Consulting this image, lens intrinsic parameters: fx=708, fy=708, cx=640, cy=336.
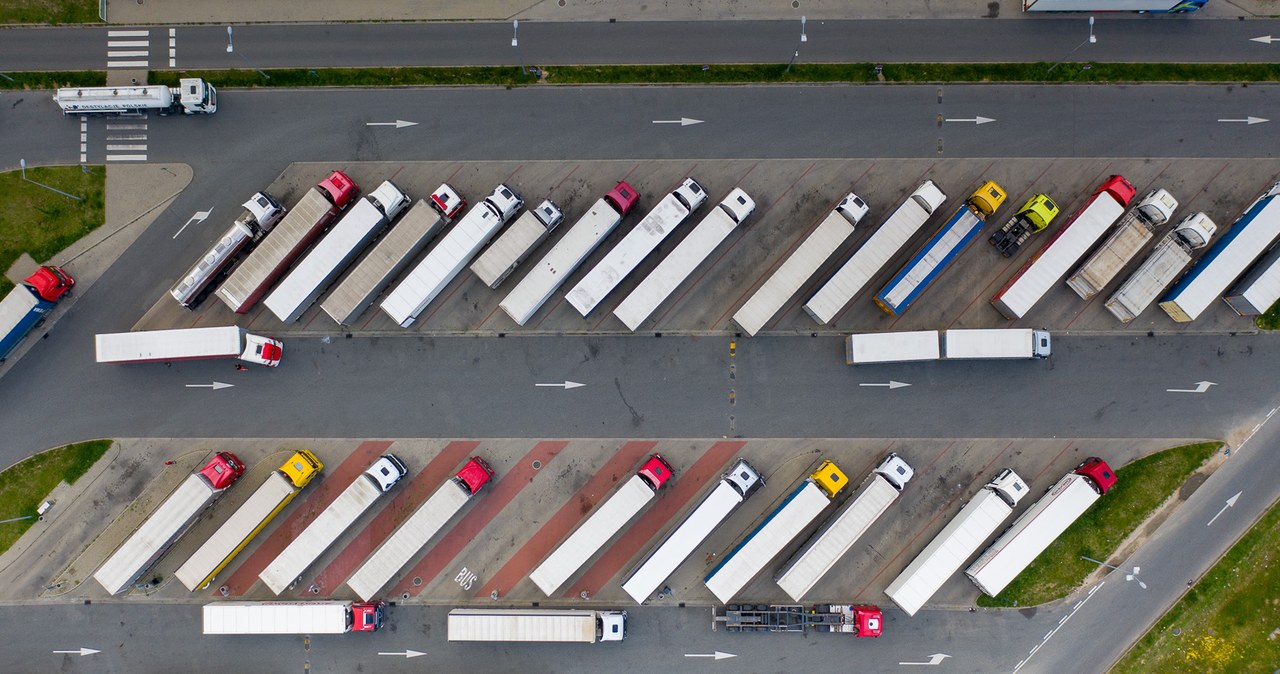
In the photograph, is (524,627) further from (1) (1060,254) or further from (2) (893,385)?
(1) (1060,254)

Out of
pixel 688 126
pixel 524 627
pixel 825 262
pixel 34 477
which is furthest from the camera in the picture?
pixel 688 126

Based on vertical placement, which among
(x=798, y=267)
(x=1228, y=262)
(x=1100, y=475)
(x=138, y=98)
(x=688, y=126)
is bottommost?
(x=138, y=98)

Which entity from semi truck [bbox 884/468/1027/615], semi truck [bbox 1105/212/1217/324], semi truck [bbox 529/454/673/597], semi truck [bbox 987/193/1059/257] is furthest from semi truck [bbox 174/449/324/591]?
semi truck [bbox 1105/212/1217/324]

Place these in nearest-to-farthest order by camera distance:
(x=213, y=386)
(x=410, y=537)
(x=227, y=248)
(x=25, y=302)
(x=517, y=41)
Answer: (x=410, y=537) < (x=25, y=302) < (x=227, y=248) < (x=213, y=386) < (x=517, y=41)

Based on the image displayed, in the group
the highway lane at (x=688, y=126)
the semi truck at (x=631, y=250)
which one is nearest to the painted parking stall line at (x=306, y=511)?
the semi truck at (x=631, y=250)

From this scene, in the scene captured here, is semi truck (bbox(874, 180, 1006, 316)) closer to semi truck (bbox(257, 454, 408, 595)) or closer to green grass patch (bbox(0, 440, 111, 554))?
semi truck (bbox(257, 454, 408, 595))

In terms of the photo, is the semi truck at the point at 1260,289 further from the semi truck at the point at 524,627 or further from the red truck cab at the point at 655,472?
the semi truck at the point at 524,627

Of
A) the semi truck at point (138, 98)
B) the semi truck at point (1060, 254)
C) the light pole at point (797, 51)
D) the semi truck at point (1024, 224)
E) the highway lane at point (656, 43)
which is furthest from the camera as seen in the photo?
the highway lane at point (656, 43)

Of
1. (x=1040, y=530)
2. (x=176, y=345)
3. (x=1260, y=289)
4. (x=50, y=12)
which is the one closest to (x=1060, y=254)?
(x=1260, y=289)
